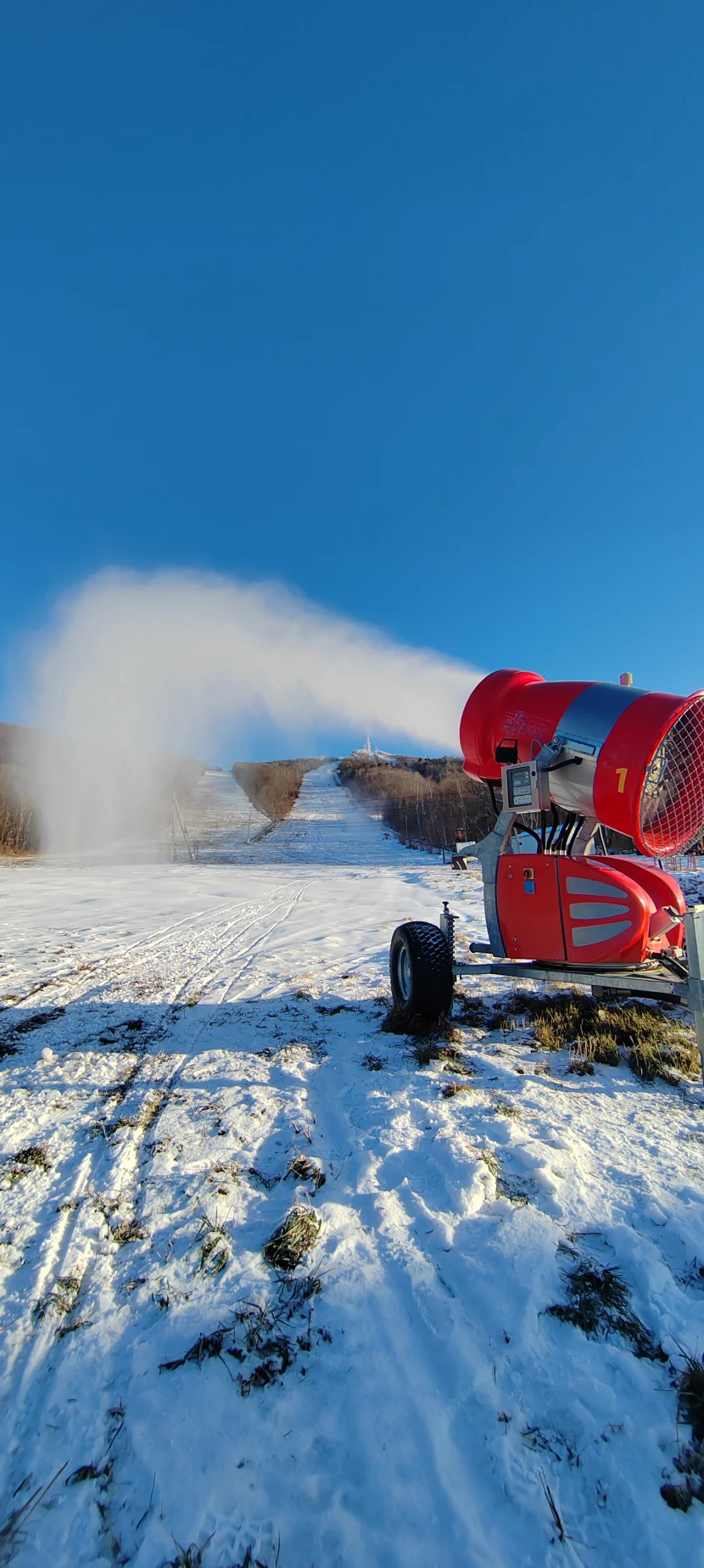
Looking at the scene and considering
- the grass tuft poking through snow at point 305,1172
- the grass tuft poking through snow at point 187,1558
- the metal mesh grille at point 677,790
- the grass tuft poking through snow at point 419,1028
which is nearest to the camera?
the grass tuft poking through snow at point 187,1558

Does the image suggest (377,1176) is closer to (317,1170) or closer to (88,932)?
(317,1170)

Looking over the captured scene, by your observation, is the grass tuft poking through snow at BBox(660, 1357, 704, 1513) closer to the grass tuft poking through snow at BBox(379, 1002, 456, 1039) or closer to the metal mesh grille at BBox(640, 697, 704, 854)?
the metal mesh grille at BBox(640, 697, 704, 854)

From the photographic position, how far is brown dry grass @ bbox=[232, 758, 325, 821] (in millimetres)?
61219

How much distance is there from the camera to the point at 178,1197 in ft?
8.39

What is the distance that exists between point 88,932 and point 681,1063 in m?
9.01

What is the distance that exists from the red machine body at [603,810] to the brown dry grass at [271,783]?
51.2m

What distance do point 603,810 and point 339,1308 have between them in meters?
2.91

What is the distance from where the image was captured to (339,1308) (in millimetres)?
1979

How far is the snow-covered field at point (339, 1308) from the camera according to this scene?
4.56ft

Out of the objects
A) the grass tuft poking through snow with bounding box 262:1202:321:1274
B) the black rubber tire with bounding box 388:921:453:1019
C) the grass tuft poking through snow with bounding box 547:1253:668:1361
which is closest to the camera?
the grass tuft poking through snow with bounding box 547:1253:668:1361

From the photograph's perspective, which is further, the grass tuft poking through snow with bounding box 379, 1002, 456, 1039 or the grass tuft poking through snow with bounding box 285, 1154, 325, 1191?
the grass tuft poking through snow with bounding box 379, 1002, 456, 1039

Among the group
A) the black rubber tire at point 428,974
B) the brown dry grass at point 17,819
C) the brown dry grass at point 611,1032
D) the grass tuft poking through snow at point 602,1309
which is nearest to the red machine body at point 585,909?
the black rubber tire at point 428,974

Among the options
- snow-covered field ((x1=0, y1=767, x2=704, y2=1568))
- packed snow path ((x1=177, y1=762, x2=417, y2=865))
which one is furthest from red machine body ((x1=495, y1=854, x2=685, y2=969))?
packed snow path ((x1=177, y1=762, x2=417, y2=865))

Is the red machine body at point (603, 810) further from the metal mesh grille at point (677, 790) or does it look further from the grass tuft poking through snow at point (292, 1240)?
the grass tuft poking through snow at point (292, 1240)
